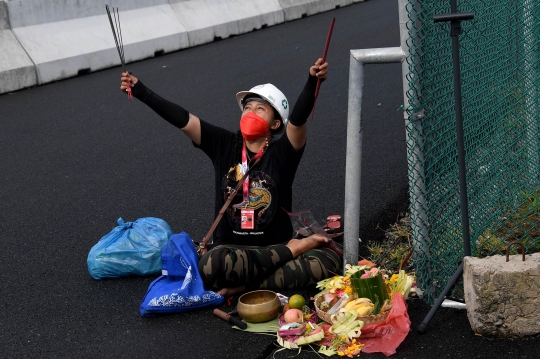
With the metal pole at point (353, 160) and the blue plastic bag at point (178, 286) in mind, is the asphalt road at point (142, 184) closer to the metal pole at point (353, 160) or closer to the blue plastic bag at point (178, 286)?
the blue plastic bag at point (178, 286)

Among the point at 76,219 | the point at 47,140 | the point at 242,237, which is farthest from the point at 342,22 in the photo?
the point at 242,237

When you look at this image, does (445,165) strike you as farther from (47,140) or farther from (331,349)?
(47,140)

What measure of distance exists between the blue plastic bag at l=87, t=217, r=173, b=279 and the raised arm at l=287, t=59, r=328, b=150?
1.15 meters

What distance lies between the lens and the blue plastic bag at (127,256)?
197 inches

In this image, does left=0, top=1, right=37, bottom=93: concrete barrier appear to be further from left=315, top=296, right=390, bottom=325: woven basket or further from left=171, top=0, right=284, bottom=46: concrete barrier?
left=315, top=296, right=390, bottom=325: woven basket

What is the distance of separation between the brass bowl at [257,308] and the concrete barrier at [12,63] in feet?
22.7

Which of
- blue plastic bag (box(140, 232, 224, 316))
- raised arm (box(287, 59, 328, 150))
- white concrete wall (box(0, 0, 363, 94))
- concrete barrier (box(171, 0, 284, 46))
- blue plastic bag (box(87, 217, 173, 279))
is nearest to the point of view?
raised arm (box(287, 59, 328, 150))

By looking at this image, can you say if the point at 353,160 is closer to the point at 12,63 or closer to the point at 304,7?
the point at 12,63

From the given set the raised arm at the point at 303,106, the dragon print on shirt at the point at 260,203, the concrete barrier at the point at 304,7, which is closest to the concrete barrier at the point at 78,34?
the concrete barrier at the point at 304,7

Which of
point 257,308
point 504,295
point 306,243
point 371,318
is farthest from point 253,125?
point 504,295

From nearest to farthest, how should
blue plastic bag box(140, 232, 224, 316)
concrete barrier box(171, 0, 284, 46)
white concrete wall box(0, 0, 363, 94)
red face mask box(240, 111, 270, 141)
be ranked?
blue plastic bag box(140, 232, 224, 316) < red face mask box(240, 111, 270, 141) < white concrete wall box(0, 0, 363, 94) < concrete barrier box(171, 0, 284, 46)

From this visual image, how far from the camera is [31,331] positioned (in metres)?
4.42

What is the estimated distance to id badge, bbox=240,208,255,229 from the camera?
15.7ft

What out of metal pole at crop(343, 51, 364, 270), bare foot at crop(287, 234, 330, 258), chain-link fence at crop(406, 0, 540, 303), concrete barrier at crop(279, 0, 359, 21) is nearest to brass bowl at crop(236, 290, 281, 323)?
bare foot at crop(287, 234, 330, 258)
